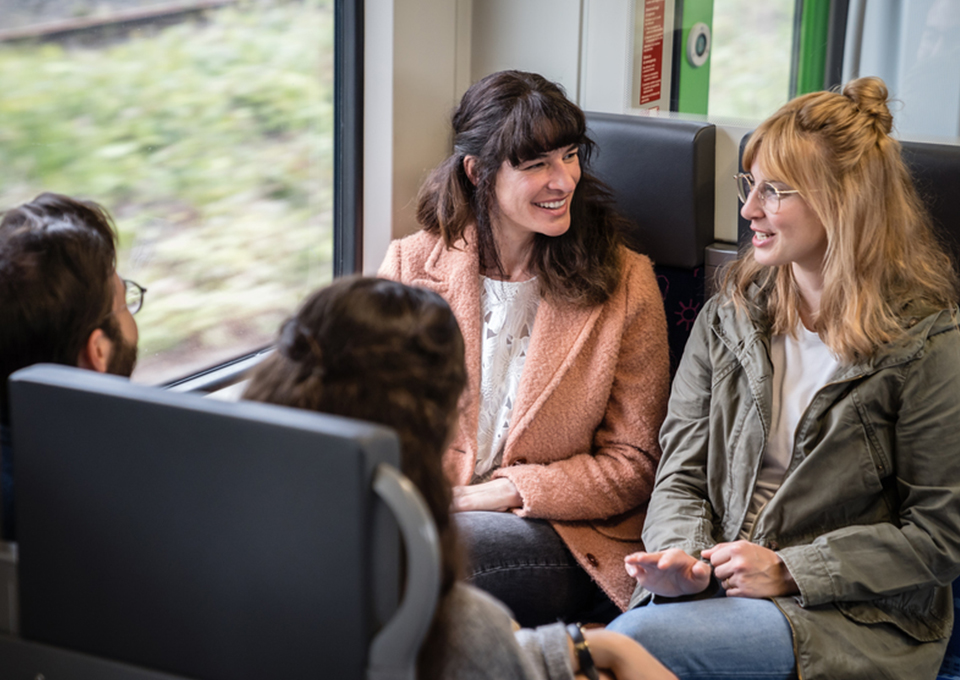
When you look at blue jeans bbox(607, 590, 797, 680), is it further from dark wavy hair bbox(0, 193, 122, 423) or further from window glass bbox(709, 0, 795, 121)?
window glass bbox(709, 0, 795, 121)

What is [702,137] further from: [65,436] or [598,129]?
[65,436]

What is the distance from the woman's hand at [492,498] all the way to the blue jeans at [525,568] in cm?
2

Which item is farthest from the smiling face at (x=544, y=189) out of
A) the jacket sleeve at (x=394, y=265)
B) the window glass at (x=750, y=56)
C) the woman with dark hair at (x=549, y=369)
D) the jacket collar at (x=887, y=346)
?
Result: the window glass at (x=750, y=56)

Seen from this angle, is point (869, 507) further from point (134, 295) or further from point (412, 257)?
point (134, 295)

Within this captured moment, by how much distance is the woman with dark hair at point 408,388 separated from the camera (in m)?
0.95

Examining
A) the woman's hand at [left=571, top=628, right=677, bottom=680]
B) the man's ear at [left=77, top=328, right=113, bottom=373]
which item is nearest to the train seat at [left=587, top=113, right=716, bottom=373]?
the woman's hand at [left=571, top=628, right=677, bottom=680]

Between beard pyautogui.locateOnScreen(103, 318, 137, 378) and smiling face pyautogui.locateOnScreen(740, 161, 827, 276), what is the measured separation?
3.55ft

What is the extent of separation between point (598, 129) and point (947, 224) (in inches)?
30.0

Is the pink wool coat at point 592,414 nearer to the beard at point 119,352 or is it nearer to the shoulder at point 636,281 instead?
the shoulder at point 636,281

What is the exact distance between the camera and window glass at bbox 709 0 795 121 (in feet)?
8.41

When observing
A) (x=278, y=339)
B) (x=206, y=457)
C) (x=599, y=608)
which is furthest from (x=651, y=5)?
(x=206, y=457)

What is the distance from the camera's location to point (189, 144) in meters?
1.94

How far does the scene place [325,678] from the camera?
87 centimetres

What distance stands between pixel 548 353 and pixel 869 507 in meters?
0.68
